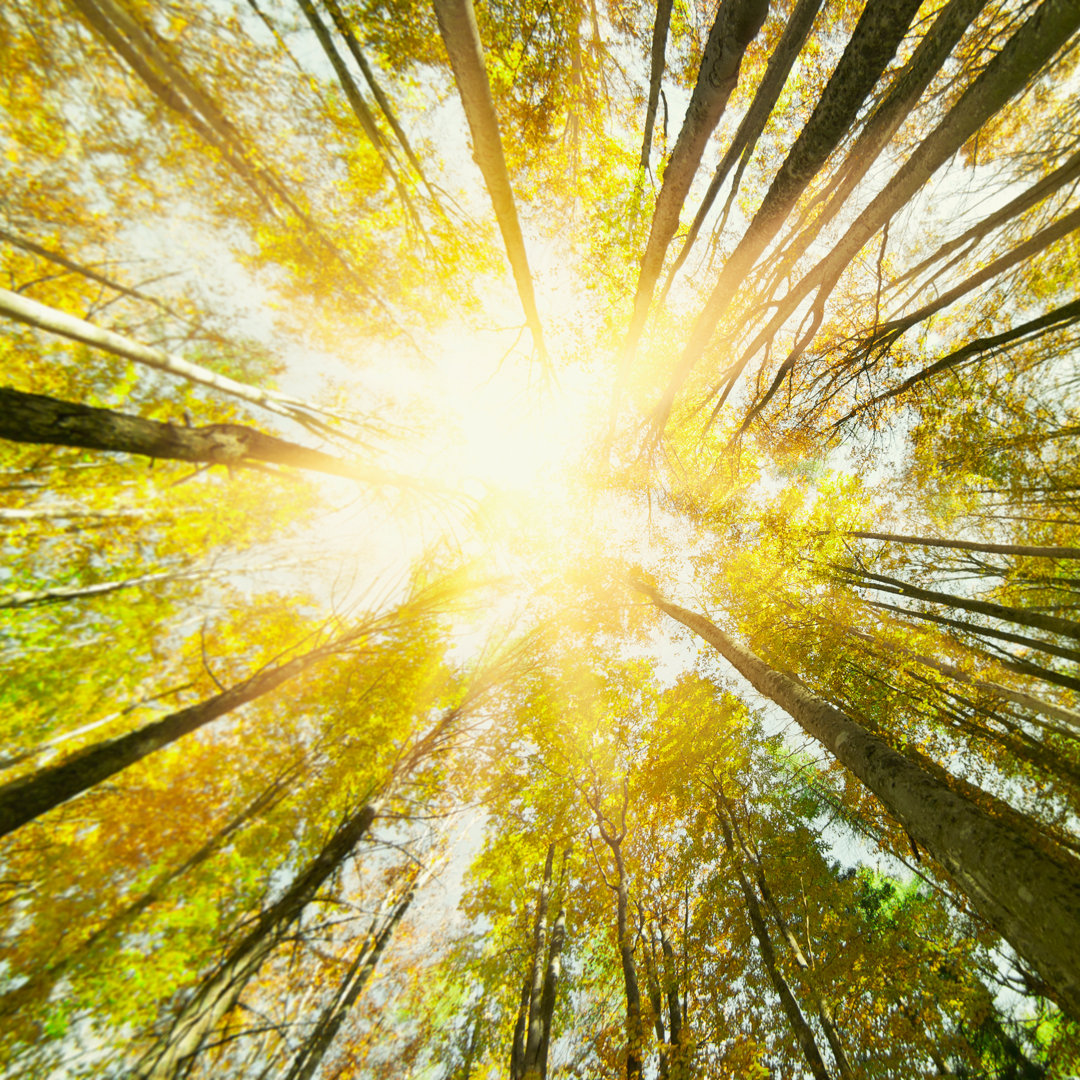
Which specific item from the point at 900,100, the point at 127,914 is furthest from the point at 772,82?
the point at 127,914

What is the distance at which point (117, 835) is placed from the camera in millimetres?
5539

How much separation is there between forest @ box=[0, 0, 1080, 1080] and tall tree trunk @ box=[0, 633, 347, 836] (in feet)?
0.12

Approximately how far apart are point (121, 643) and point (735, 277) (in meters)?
10.7

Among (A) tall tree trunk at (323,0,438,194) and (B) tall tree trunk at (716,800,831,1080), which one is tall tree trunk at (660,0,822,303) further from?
(B) tall tree trunk at (716,800,831,1080)

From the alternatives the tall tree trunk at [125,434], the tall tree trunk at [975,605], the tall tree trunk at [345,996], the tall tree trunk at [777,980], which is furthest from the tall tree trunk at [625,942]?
the tall tree trunk at [125,434]

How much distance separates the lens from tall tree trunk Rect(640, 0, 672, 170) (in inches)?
132

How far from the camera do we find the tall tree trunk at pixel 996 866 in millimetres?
1544

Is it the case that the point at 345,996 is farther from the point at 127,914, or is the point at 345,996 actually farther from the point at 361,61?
the point at 361,61

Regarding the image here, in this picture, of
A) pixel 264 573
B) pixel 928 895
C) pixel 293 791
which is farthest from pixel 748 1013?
pixel 264 573

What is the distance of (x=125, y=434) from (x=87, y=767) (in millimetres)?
3602

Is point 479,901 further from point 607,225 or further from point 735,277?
point 607,225

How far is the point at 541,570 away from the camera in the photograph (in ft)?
28.2

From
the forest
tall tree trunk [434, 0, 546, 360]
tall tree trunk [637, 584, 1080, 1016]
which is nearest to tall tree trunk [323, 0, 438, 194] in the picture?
the forest

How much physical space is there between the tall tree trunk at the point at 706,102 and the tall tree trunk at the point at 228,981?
346 inches
